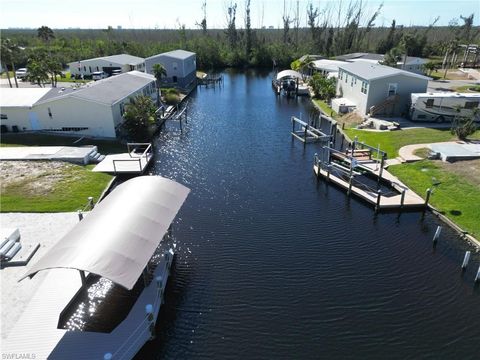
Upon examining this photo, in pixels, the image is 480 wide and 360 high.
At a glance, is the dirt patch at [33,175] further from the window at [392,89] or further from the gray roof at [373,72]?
the window at [392,89]

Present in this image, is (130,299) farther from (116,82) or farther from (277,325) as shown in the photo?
(116,82)

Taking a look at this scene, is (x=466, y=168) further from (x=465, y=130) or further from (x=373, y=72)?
(x=373, y=72)

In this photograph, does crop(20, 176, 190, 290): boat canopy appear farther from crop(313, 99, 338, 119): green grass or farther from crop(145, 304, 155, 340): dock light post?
crop(313, 99, 338, 119): green grass

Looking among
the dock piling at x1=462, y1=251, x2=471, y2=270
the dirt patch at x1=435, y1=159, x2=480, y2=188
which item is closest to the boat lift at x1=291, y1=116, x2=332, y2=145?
the dirt patch at x1=435, y1=159, x2=480, y2=188

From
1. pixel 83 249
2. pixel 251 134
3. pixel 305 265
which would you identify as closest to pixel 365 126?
pixel 251 134

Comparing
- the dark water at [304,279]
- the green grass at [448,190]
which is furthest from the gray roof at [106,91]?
the green grass at [448,190]

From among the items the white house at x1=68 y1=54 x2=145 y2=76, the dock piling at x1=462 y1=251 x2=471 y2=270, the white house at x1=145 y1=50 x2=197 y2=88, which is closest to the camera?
the dock piling at x1=462 y1=251 x2=471 y2=270
